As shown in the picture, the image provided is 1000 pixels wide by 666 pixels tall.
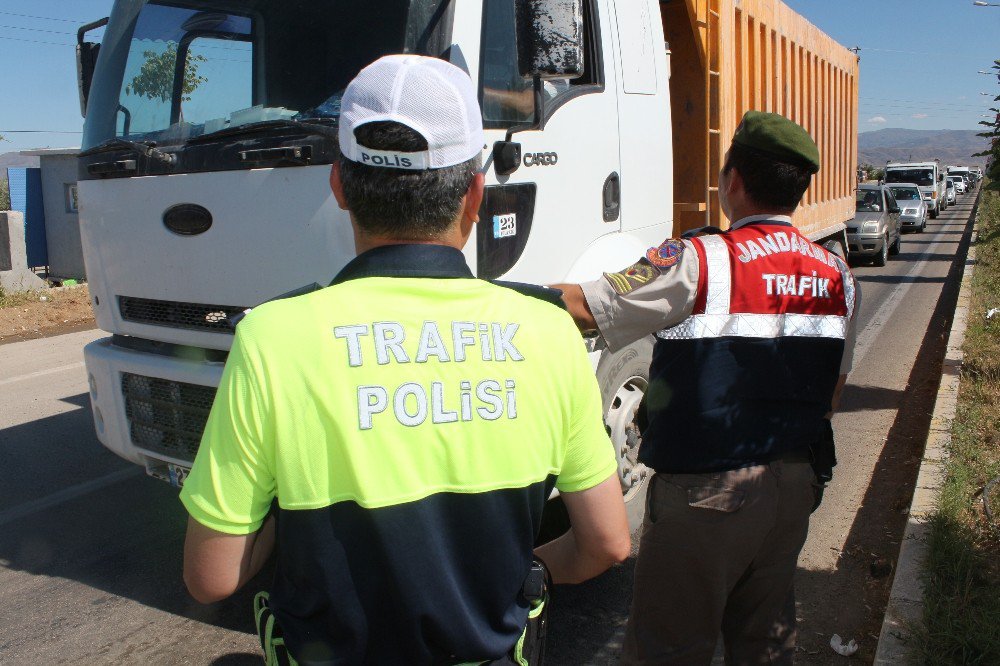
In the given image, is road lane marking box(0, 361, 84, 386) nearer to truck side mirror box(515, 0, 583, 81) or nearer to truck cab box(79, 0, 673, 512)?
truck cab box(79, 0, 673, 512)

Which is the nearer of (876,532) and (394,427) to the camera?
(394,427)

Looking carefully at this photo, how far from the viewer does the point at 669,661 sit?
2.28 metres

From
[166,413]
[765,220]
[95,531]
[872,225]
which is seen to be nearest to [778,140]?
[765,220]

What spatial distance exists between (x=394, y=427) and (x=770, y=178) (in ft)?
4.99

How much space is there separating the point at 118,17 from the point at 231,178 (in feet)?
4.39

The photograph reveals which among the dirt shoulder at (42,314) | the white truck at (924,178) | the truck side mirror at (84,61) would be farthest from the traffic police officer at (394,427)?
the white truck at (924,178)

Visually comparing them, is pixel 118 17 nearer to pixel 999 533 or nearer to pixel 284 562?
pixel 284 562

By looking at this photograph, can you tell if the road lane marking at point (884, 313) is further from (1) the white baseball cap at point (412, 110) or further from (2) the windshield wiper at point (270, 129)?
(1) the white baseball cap at point (412, 110)

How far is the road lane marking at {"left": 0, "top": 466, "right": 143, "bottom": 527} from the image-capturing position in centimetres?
482

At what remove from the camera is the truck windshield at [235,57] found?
3.27 metres

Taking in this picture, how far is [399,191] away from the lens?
1314 millimetres

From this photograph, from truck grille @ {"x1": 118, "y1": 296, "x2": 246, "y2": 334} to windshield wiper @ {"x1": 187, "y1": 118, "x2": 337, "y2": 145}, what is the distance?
0.67 metres

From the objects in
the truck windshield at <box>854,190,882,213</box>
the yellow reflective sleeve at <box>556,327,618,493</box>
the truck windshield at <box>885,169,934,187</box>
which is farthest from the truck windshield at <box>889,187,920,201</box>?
the yellow reflective sleeve at <box>556,327,618,493</box>

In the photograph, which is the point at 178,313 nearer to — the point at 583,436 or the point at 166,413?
the point at 166,413
